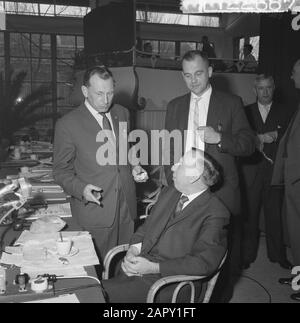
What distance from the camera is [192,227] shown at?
2.03m

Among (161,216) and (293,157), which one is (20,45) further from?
(161,216)

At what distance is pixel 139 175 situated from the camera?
8.06 ft

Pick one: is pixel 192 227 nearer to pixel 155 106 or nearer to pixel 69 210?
pixel 69 210

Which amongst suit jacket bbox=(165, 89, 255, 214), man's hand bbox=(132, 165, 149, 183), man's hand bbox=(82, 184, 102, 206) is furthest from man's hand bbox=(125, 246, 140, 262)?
suit jacket bbox=(165, 89, 255, 214)

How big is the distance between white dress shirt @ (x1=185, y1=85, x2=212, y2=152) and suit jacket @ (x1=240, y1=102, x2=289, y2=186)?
46.3 inches

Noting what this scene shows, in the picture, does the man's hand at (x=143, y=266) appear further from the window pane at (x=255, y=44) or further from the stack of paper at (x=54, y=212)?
the window pane at (x=255, y=44)

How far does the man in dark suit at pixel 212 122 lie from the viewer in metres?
2.55

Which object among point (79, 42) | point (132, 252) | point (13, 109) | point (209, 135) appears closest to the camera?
point (132, 252)

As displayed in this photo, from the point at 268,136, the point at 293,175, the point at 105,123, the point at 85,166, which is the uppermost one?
the point at 105,123

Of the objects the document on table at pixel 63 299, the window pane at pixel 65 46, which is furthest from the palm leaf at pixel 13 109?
the document on table at pixel 63 299

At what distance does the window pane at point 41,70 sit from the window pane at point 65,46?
0.39 meters

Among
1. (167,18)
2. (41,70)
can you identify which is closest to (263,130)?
(41,70)

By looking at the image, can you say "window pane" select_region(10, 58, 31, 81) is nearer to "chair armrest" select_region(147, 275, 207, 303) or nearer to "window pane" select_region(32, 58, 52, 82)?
"window pane" select_region(32, 58, 52, 82)

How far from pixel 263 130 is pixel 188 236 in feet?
6.60
